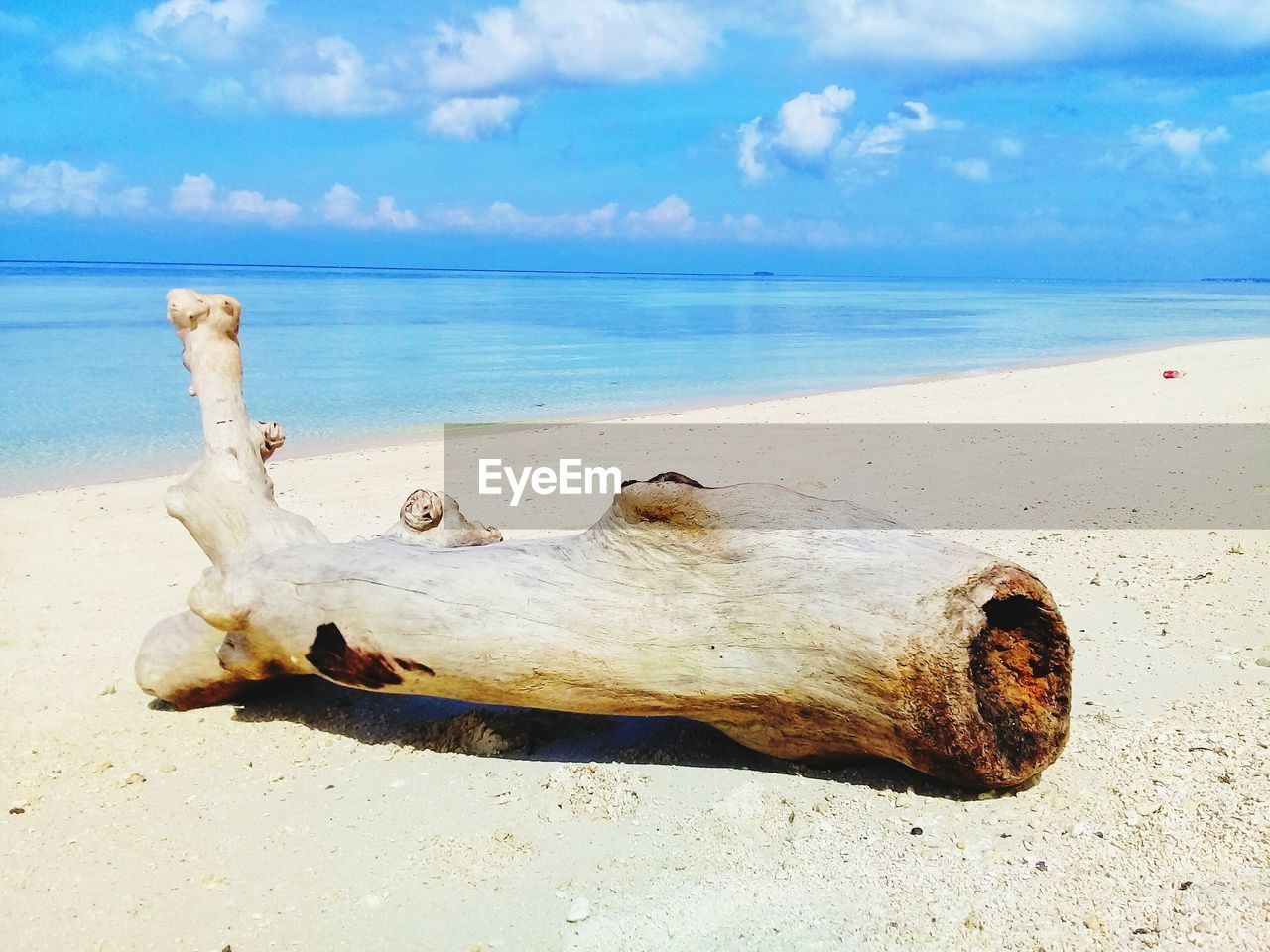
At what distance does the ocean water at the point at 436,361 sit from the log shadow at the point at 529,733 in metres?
7.88

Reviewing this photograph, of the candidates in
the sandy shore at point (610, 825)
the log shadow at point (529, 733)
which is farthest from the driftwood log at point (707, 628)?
the sandy shore at point (610, 825)

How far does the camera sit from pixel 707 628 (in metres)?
3.47

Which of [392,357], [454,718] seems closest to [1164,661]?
[454,718]

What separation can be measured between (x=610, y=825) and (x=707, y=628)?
0.71m

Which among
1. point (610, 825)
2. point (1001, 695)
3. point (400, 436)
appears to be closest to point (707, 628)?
point (610, 825)

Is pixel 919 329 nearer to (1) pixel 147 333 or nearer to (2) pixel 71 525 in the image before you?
(1) pixel 147 333

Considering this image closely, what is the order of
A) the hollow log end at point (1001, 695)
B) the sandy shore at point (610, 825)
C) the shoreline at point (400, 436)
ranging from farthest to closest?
the shoreline at point (400, 436)
the hollow log end at point (1001, 695)
the sandy shore at point (610, 825)

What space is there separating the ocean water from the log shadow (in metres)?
7.88

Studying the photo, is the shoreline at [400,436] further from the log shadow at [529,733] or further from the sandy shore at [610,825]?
the log shadow at [529,733]

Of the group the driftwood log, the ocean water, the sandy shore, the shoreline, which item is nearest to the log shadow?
the sandy shore

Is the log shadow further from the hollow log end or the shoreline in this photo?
the shoreline

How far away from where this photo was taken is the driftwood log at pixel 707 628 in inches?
126

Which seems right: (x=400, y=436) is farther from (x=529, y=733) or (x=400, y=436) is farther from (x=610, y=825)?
(x=610, y=825)

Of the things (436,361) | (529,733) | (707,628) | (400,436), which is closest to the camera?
(707,628)
